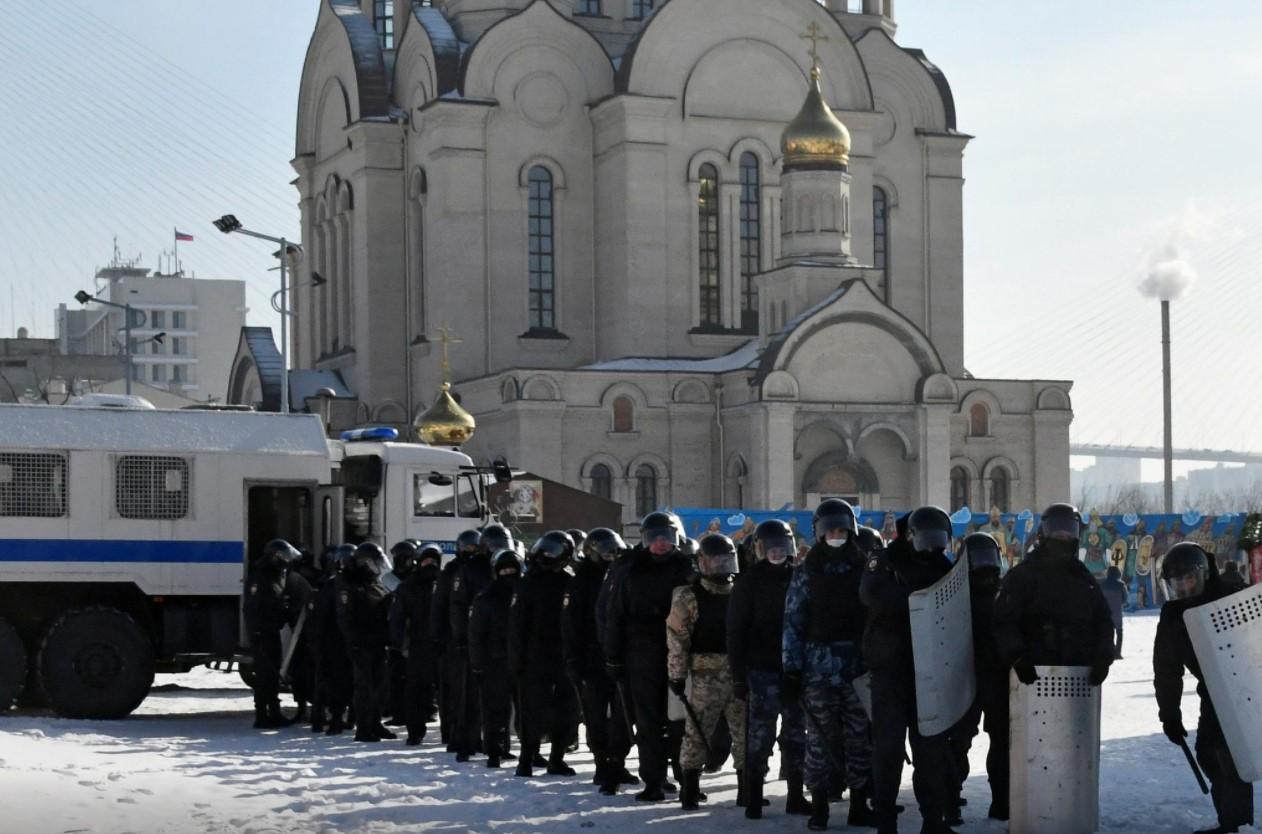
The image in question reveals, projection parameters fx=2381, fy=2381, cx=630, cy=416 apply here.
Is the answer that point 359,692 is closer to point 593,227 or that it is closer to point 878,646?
point 878,646

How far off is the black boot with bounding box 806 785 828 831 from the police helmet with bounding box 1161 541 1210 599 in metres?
2.11

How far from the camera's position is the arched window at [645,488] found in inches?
1973

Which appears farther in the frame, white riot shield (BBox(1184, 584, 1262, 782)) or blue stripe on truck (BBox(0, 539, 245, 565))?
blue stripe on truck (BBox(0, 539, 245, 565))

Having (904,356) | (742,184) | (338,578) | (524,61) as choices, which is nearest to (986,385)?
(904,356)

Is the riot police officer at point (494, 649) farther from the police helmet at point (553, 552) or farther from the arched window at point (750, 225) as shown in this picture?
the arched window at point (750, 225)

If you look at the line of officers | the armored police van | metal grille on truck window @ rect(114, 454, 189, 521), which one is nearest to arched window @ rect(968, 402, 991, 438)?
the armored police van

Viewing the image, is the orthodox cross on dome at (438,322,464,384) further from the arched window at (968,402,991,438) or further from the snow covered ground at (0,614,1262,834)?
the snow covered ground at (0,614,1262,834)

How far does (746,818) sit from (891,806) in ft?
4.55

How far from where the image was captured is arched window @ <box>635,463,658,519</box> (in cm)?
5012

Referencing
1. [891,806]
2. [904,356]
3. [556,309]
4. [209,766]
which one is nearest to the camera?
[891,806]

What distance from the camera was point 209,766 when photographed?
51.9 feet

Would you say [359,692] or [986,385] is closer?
[359,692]

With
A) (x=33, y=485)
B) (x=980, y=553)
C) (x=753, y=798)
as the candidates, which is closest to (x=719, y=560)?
(x=753, y=798)

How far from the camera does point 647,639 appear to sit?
1411 centimetres
